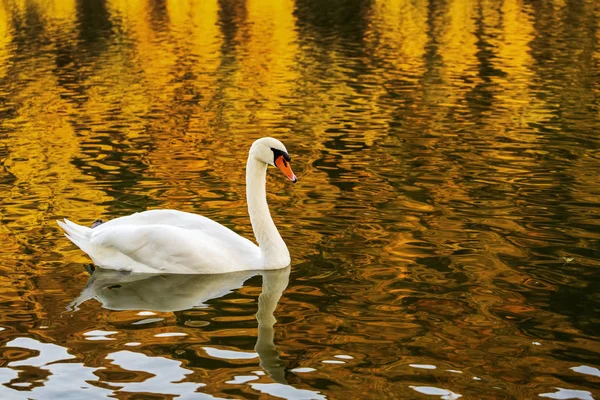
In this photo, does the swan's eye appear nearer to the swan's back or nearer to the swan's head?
the swan's head

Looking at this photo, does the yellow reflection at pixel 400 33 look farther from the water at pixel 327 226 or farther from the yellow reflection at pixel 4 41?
the yellow reflection at pixel 4 41

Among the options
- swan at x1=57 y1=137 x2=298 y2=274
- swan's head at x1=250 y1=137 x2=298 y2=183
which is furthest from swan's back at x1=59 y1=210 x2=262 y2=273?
swan's head at x1=250 y1=137 x2=298 y2=183

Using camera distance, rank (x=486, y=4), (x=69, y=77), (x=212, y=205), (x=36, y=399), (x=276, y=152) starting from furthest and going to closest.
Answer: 1. (x=486, y=4)
2. (x=69, y=77)
3. (x=212, y=205)
4. (x=276, y=152)
5. (x=36, y=399)

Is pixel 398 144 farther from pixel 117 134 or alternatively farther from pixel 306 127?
pixel 117 134

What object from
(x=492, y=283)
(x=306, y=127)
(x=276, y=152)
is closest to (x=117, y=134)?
A: (x=306, y=127)

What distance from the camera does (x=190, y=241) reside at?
12.0 m

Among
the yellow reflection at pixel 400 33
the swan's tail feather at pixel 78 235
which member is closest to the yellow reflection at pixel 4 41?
the yellow reflection at pixel 400 33

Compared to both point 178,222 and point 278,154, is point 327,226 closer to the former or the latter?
point 278,154

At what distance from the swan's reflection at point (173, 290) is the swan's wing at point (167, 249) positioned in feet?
0.40

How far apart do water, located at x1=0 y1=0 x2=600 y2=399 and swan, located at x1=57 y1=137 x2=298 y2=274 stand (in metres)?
0.22

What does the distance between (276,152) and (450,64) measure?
24.9 metres

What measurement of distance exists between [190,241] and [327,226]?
275 centimetres

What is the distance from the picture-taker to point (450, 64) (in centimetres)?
3631

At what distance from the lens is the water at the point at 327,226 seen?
9.08 meters
